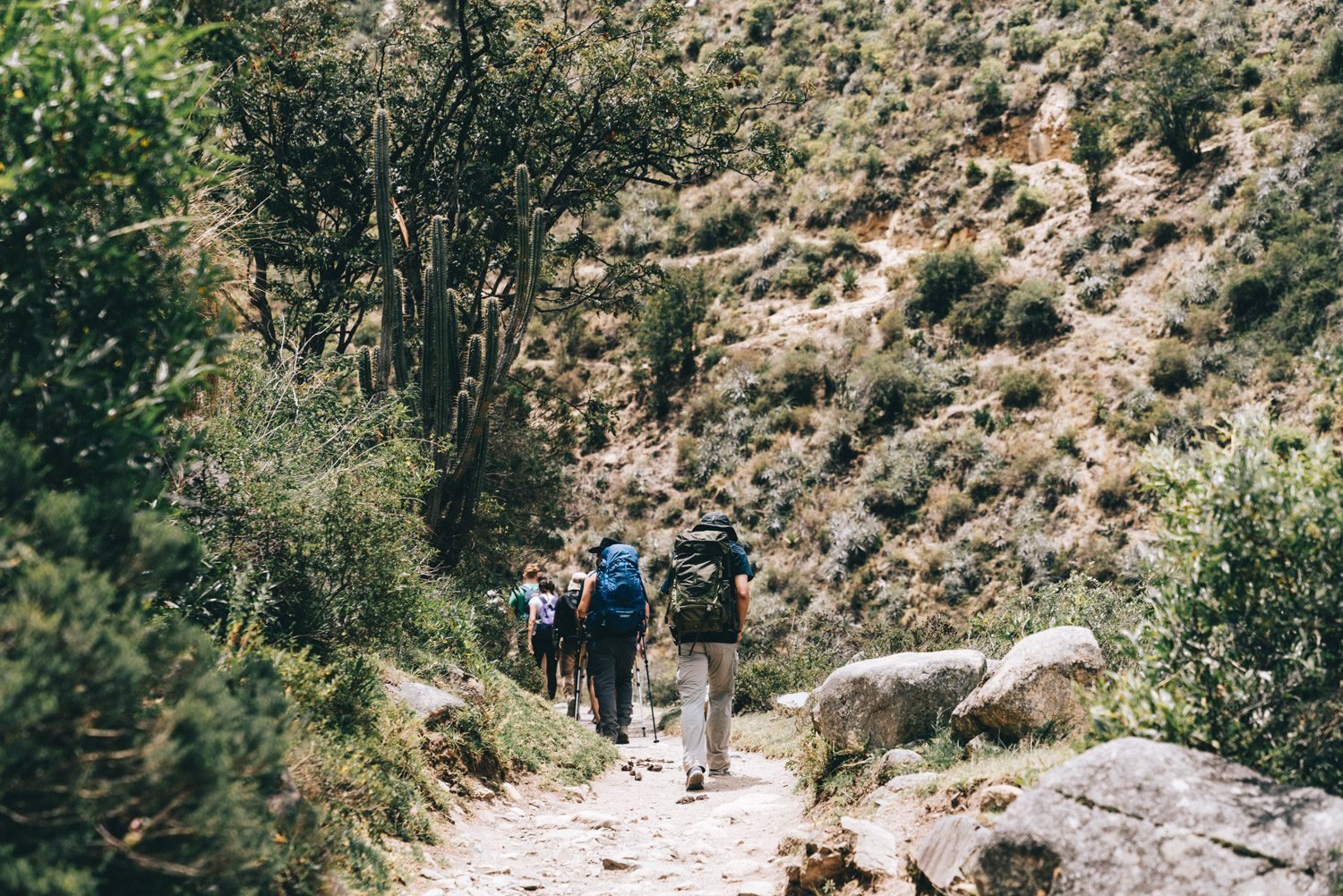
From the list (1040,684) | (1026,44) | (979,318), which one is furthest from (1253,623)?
(1026,44)

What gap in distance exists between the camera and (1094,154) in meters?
22.7

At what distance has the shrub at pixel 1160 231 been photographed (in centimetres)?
2097

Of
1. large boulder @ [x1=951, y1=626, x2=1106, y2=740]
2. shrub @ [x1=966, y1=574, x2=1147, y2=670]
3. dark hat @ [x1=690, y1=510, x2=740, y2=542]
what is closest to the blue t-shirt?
dark hat @ [x1=690, y1=510, x2=740, y2=542]

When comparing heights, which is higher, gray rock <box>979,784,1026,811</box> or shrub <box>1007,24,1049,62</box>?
shrub <box>1007,24,1049,62</box>

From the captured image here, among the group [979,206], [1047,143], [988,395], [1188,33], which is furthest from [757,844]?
[1188,33]

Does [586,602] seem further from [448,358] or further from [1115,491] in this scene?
[1115,491]

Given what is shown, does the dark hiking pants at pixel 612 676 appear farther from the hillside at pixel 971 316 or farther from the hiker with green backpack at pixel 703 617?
the hillside at pixel 971 316

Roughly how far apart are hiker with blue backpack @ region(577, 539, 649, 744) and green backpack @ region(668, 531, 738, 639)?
5.29 feet

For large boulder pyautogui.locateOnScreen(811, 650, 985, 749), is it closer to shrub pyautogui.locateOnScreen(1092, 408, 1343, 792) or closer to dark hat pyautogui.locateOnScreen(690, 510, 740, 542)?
dark hat pyautogui.locateOnScreen(690, 510, 740, 542)

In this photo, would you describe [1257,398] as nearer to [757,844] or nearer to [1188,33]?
[1188,33]

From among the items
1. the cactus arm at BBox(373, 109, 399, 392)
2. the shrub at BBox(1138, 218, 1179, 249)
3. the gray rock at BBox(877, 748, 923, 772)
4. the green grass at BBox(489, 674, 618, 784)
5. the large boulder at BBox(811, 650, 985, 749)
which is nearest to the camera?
the gray rock at BBox(877, 748, 923, 772)

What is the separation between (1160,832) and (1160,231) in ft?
75.5

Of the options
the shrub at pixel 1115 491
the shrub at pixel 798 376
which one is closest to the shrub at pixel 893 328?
the shrub at pixel 798 376

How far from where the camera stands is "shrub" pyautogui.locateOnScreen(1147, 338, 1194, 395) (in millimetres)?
18141
